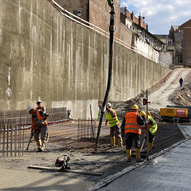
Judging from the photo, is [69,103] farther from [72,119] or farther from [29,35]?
[29,35]

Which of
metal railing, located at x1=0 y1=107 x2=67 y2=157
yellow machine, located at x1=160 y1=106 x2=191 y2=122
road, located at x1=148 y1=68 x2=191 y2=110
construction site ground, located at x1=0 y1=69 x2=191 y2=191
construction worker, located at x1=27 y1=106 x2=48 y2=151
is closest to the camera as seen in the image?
construction site ground, located at x1=0 y1=69 x2=191 y2=191

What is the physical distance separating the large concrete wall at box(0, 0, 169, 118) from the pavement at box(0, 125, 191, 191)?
8.79 meters

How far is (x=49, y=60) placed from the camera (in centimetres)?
1945

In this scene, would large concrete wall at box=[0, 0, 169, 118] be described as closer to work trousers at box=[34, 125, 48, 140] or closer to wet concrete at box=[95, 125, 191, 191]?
work trousers at box=[34, 125, 48, 140]

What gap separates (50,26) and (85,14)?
13.9m

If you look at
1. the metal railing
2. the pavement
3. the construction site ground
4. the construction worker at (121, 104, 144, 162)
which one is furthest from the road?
the pavement

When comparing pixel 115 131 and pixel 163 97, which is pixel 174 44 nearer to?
pixel 163 97

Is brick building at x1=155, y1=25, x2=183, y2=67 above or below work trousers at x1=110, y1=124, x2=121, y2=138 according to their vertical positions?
above

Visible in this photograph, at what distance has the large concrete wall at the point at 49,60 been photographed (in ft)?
49.8

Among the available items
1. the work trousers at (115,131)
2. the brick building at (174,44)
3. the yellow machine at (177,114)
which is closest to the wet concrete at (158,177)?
the work trousers at (115,131)

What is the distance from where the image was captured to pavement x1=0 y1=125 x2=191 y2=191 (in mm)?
5672

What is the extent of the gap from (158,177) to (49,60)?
47.0ft

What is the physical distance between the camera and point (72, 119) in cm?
2267

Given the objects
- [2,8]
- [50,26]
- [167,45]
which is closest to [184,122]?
[50,26]
